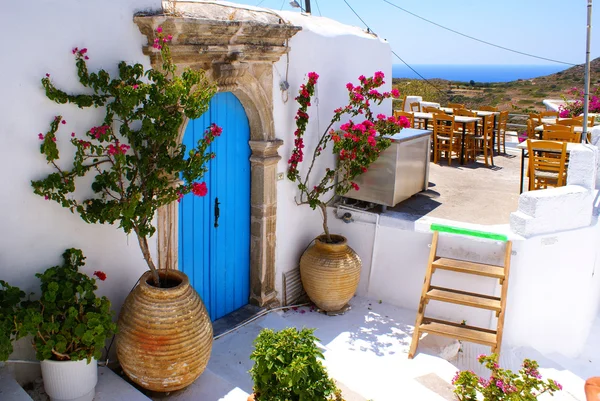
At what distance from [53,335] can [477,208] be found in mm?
5424

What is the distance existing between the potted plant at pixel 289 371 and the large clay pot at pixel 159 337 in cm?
58

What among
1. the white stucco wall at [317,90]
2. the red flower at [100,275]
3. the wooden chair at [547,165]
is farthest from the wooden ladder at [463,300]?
the red flower at [100,275]

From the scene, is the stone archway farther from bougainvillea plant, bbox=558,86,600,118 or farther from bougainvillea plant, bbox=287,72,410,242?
bougainvillea plant, bbox=558,86,600,118

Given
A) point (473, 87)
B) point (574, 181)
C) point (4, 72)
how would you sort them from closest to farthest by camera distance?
point (4, 72)
point (574, 181)
point (473, 87)

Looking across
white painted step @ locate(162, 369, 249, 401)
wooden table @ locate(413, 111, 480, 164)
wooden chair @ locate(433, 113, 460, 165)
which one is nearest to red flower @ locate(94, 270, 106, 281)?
white painted step @ locate(162, 369, 249, 401)

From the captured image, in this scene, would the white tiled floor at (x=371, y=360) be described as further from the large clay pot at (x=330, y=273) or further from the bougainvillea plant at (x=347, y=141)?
the bougainvillea plant at (x=347, y=141)

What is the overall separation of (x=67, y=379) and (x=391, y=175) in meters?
4.32

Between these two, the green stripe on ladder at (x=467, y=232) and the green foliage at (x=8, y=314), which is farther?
the green stripe on ladder at (x=467, y=232)

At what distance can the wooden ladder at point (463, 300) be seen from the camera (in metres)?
5.56

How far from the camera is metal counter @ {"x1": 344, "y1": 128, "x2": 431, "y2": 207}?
22.2ft

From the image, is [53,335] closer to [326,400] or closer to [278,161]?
[326,400]

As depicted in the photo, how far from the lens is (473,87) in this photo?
3978 centimetres

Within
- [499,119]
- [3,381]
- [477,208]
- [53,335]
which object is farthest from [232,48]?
[499,119]

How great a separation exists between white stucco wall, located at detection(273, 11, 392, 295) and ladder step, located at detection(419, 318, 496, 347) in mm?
1683
